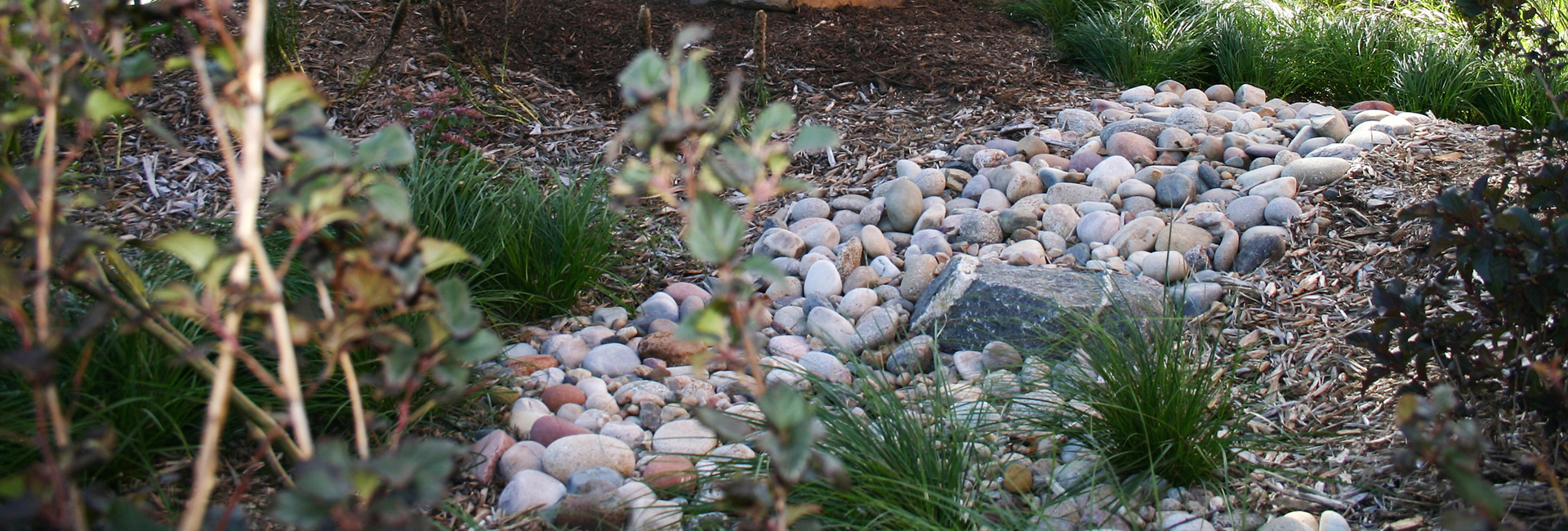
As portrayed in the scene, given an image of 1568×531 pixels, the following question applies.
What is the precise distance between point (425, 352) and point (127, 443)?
4.32 ft

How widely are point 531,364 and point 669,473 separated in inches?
32.9

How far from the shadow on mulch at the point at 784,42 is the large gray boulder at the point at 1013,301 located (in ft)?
6.29

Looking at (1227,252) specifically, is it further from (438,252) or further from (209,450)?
(209,450)

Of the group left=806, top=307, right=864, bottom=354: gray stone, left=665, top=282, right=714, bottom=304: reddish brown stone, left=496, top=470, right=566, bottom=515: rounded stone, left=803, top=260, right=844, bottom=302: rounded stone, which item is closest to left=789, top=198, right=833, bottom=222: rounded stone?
left=803, top=260, right=844, bottom=302: rounded stone

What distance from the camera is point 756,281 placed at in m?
3.21

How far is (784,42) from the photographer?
4.98m

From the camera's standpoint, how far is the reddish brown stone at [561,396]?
7.90 ft

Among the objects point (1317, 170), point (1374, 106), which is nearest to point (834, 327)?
point (1317, 170)

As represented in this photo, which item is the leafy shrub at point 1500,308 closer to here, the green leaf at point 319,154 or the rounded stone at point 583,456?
the rounded stone at point 583,456

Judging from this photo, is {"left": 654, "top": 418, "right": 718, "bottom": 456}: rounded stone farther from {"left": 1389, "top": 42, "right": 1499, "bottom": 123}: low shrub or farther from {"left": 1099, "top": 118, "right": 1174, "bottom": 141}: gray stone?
{"left": 1389, "top": 42, "right": 1499, "bottom": 123}: low shrub

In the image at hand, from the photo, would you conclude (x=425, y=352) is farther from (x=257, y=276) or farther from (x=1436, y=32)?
(x=1436, y=32)

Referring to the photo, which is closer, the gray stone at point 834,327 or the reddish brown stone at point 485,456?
the reddish brown stone at point 485,456

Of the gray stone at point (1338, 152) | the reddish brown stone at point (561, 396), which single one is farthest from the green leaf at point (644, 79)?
the gray stone at point (1338, 152)

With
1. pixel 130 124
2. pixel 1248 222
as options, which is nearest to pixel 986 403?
pixel 1248 222
